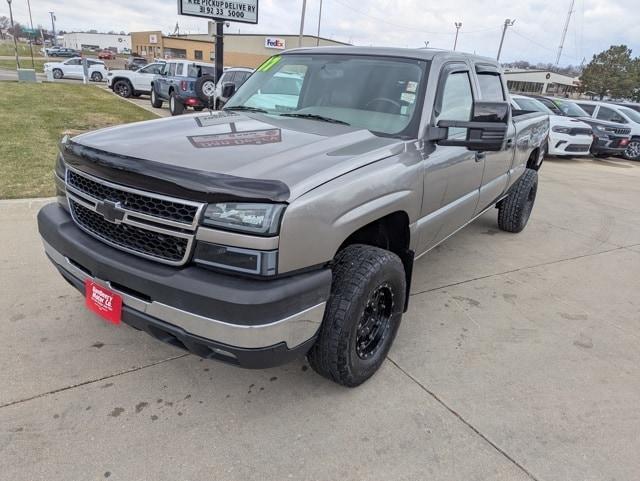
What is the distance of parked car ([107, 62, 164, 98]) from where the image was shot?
20.1m

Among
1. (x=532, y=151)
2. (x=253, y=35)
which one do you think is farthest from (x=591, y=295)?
(x=253, y=35)

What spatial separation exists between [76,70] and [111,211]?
34.9 m

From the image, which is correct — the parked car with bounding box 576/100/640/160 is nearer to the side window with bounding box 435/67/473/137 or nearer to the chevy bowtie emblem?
the side window with bounding box 435/67/473/137

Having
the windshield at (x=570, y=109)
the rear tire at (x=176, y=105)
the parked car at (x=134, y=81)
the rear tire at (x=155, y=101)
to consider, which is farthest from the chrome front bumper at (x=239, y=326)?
the parked car at (x=134, y=81)

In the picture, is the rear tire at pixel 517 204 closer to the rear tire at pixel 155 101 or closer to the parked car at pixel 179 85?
the parked car at pixel 179 85

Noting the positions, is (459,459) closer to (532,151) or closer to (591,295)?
(591,295)

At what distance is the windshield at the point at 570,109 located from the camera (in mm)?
14664

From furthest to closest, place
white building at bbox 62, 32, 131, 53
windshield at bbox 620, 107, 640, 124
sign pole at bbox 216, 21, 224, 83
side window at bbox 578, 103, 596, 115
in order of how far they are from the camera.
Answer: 1. white building at bbox 62, 32, 131, 53
2. side window at bbox 578, 103, 596, 115
3. windshield at bbox 620, 107, 640, 124
4. sign pole at bbox 216, 21, 224, 83

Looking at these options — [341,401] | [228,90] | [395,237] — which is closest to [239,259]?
[341,401]

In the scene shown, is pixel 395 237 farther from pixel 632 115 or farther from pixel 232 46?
pixel 232 46

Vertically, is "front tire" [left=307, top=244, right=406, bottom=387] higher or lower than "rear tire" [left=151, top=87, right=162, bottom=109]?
higher

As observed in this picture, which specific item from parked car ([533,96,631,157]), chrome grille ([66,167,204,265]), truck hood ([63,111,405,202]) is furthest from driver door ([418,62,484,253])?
parked car ([533,96,631,157])

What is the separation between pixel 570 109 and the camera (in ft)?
48.7

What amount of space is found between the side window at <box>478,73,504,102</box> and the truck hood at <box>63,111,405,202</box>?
5.58ft
